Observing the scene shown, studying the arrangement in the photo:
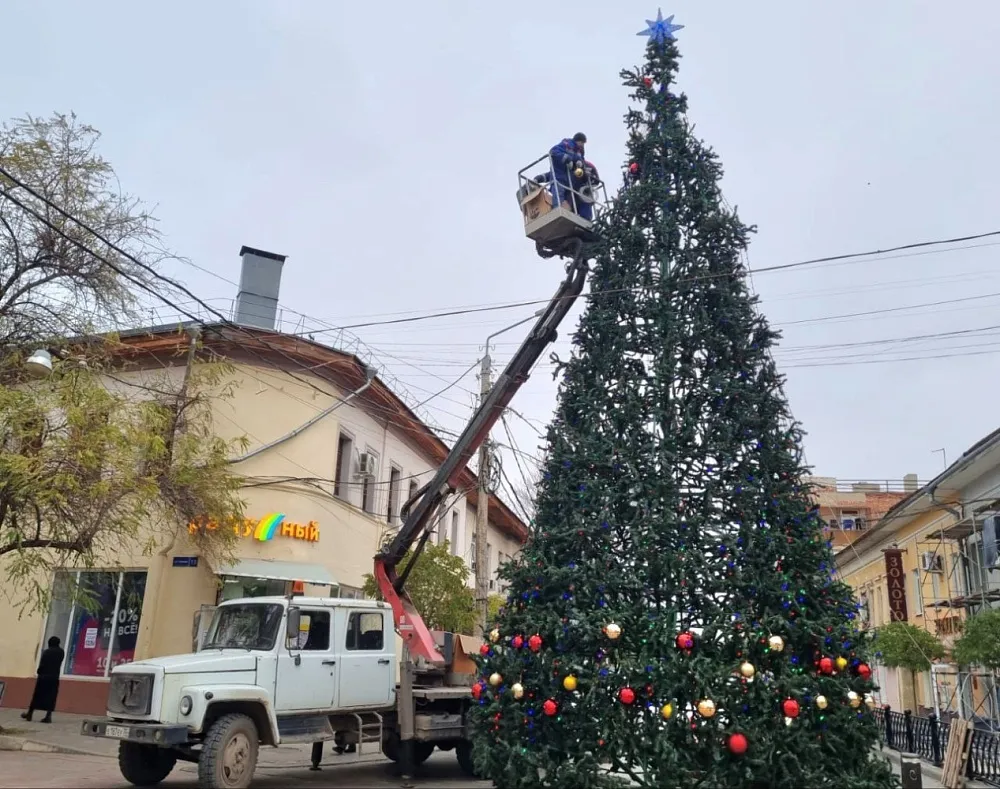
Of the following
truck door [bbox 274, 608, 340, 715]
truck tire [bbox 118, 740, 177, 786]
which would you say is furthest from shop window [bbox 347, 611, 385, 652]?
truck tire [bbox 118, 740, 177, 786]

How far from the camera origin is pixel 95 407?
13242 mm

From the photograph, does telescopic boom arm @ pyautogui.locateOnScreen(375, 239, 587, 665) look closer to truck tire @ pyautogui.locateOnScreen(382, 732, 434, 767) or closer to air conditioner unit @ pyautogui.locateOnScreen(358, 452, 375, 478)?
truck tire @ pyautogui.locateOnScreen(382, 732, 434, 767)

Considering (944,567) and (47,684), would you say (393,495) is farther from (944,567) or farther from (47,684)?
(944,567)

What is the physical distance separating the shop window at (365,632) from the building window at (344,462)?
9607mm

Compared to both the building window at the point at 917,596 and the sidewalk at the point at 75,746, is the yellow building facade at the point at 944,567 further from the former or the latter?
the sidewalk at the point at 75,746

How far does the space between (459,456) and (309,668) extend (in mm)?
3583

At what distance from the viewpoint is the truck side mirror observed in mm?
10831

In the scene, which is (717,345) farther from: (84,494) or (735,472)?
(84,494)

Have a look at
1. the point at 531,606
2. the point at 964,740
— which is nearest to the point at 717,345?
the point at 531,606

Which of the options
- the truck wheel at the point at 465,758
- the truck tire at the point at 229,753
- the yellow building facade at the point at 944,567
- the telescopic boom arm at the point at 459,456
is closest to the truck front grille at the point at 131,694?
the truck tire at the point at 229,753

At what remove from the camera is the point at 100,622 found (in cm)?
1862

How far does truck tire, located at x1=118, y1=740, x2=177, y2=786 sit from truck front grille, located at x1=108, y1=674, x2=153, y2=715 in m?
0.60

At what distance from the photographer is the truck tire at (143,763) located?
10.1 meters

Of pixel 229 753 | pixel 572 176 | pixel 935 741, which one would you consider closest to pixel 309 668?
pixel 229 753
